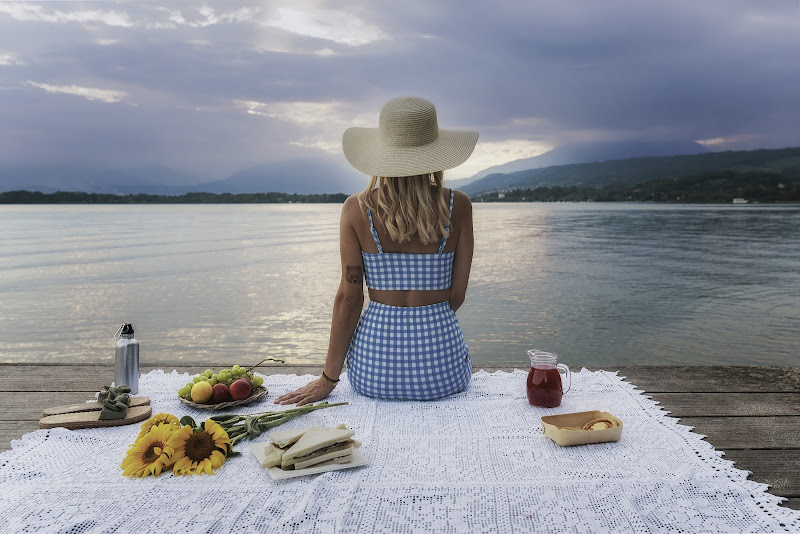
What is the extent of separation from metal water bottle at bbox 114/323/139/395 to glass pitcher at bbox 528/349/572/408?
2252 millimetres

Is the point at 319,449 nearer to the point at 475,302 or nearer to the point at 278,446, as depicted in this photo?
the point at 278,446

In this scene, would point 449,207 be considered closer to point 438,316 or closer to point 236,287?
point 438,316

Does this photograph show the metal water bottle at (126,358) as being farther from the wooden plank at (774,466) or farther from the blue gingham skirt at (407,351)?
the wooden plank at (774,466)

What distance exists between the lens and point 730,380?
13.2 ft

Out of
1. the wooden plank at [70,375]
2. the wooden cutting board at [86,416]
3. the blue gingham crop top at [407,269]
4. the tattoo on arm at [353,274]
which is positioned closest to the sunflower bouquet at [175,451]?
the wooden cutting board at [86,416]

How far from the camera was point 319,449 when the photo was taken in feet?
8.51

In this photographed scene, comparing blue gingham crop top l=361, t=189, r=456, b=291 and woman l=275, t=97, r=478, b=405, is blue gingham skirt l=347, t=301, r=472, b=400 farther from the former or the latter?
blue gingham crop top l=361, t=189, r=456, b=291

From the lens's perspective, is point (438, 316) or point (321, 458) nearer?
point (321, 458)

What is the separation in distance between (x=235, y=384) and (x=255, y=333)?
806 centimetres

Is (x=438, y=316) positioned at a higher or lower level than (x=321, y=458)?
higher

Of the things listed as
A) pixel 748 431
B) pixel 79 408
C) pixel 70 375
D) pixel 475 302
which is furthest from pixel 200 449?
pixel 475 302

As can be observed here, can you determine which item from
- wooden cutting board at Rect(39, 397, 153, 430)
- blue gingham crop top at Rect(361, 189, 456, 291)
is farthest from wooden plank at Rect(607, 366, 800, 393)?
wooden cutting board at Rect(39, 397, 153, 430)

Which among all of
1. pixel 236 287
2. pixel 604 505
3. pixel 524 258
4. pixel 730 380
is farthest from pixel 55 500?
pixel 524 258

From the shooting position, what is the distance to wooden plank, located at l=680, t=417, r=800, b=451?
2973mm
